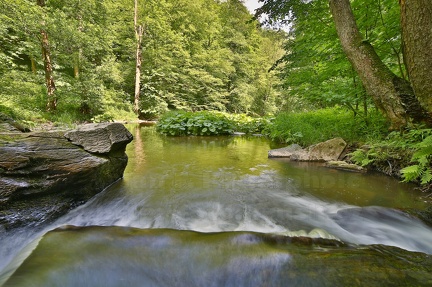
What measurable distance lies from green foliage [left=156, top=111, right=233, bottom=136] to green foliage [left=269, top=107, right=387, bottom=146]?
7.31ft

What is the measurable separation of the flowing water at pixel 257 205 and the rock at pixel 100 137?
0.59 m

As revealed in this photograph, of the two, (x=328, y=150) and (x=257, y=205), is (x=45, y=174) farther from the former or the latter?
(x=328, y=150)

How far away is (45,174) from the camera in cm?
233

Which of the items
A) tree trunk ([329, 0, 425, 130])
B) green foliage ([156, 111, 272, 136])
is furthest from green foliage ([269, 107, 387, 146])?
green foliage ([156, 111, 272, 136])

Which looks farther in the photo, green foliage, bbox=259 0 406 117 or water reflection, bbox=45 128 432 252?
green foliage, bbox=259 0 406 117

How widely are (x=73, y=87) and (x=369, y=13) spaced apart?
12326mm

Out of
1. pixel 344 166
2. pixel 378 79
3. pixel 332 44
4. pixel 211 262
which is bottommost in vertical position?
pixel 211 262

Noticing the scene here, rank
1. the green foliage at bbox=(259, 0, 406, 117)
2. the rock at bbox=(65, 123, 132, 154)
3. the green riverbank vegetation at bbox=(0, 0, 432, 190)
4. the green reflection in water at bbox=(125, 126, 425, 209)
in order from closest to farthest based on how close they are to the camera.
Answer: the rock at bbox=(65, 123, 132, 154)
the green reflection in water at bbox=(125, 126, 425, 209)
the green riverbank vegetation at bbox=(0, 0, 432, 190)
the green foliage at bbox=(259, 0, 406, 117)

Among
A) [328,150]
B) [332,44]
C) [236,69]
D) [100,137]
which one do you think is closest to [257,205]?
[100,137]

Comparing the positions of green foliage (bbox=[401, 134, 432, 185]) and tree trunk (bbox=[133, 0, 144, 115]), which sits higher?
tree trunk (bbox=[133, 0, 144, 115])

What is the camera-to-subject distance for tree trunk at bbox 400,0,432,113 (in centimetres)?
292

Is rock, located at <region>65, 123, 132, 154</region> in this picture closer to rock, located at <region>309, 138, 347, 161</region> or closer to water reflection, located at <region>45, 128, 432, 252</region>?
water reflection, located at <region>45, 128, 432, 252</region>

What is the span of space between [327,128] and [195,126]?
4806mm

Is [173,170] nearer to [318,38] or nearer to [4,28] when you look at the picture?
[318,38]
